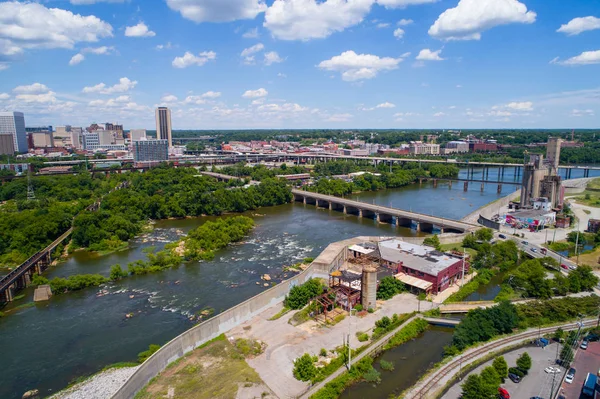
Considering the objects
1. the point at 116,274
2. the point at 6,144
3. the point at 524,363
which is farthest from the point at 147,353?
the point at 6,144

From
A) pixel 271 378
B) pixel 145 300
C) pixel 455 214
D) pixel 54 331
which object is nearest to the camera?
pixel 271 378

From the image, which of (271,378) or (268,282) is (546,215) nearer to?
(268,282)

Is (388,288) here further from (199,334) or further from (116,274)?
(116,274)

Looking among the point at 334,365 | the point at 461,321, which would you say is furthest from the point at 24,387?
the point at 461,321

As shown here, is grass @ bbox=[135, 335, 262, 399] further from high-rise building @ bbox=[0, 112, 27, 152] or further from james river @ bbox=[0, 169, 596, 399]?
high-rise building @ bbox=[0, 112, 27, 152]

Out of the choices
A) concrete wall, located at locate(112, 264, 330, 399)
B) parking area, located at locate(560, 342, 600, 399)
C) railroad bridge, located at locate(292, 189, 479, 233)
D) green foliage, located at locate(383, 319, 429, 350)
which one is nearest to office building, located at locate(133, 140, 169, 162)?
railroad bridge, located at locate(292, 189, 479, 233)

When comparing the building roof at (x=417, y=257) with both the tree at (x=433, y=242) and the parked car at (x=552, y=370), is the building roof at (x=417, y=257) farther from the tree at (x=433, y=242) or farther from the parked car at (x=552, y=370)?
the parked car at (x=552, y=370)
